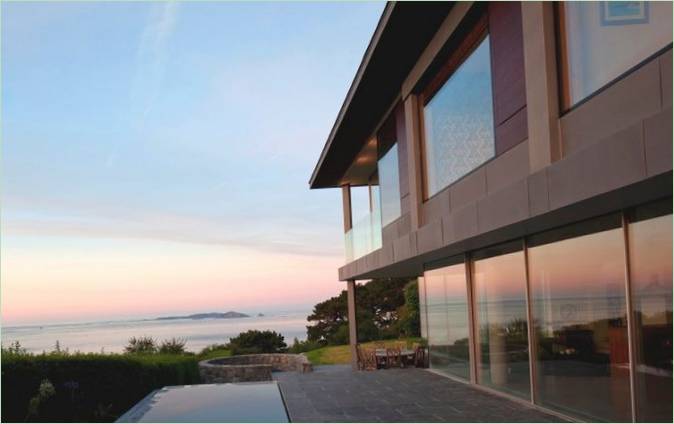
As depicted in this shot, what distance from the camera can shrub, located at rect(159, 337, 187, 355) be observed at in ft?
69.5

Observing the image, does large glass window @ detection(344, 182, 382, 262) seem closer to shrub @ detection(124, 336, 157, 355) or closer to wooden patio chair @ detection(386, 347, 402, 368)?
wooden patio chair @ detection(386, 347, 402, 368)

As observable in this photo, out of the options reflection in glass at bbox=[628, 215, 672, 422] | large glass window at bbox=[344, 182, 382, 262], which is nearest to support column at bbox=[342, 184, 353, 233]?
large glass window at bbox=[344, 182, 382, 262]

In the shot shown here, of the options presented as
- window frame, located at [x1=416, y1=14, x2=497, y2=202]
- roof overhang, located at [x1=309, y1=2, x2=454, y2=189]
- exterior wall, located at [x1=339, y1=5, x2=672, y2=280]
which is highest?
roof overhang, located at [x1=309, y1=2, x2=454, y2=189]

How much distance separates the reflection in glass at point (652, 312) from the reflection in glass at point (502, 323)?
2958mm

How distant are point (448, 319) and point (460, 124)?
4.72 metres

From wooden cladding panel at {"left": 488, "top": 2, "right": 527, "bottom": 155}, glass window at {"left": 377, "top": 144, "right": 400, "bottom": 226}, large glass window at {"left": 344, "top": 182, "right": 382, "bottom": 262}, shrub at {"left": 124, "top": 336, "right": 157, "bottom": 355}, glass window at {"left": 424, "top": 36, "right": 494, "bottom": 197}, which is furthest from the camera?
shrub at {"left": 124, "top": 336, "right": 157, "bottom": 355}

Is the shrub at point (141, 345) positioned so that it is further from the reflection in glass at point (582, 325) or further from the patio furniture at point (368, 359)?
the reflection in glass at point (582, 325)

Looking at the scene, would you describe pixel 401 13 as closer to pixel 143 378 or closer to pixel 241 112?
pixel 143 378

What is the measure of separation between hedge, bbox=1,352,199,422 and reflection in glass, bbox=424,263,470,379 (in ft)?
21.2

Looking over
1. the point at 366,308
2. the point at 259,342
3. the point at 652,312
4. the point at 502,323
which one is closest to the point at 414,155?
the point at 502,323

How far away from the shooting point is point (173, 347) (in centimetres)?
2166

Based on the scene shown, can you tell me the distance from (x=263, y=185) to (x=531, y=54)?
22.6 m

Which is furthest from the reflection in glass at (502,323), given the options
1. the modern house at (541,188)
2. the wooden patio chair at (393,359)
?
the wooden patio chair at (393,359)

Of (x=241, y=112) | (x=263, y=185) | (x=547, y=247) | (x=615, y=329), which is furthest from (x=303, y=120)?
(x=615, y=329)
